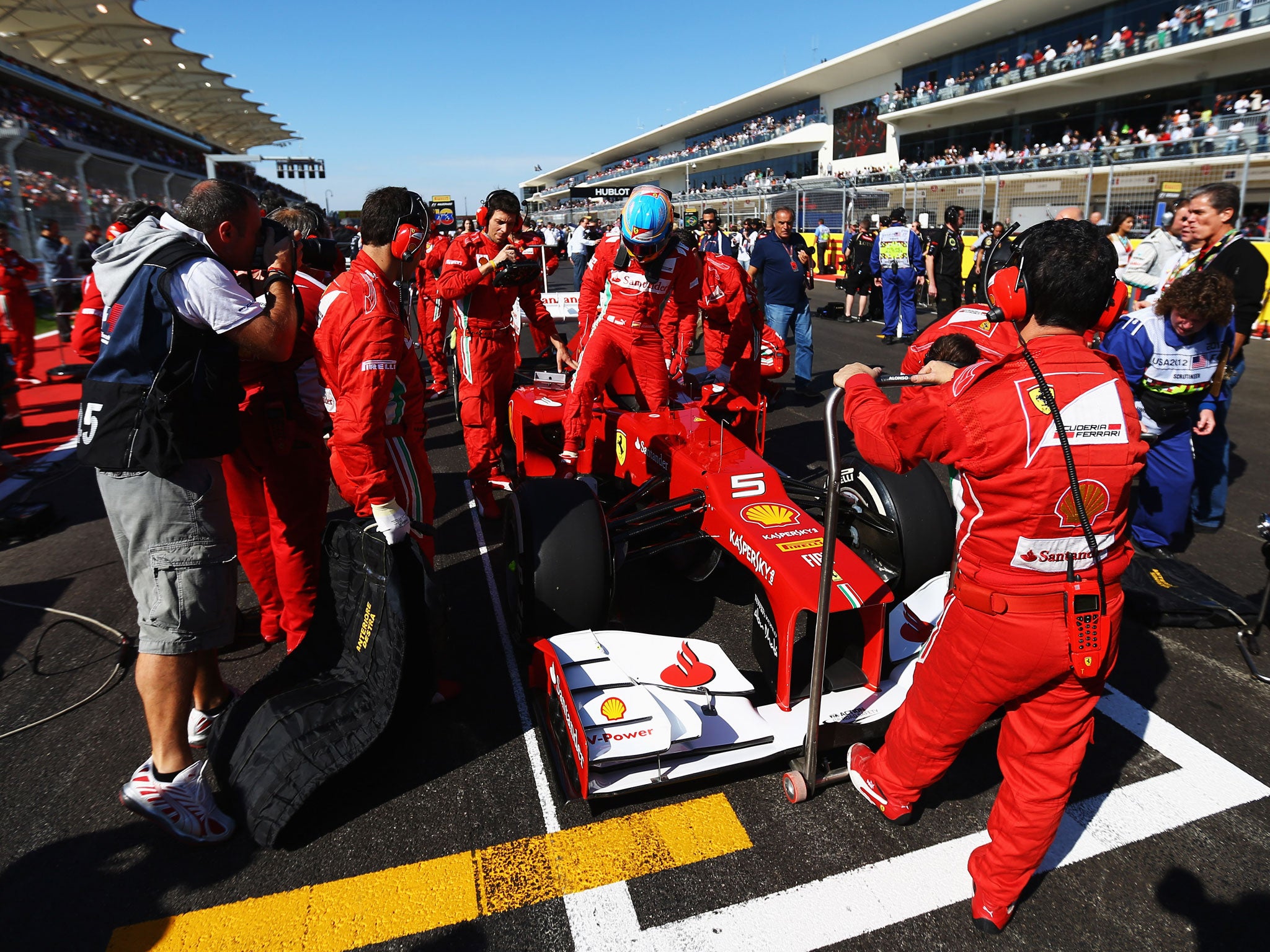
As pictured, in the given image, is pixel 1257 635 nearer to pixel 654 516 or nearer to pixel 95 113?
pixel 654 516

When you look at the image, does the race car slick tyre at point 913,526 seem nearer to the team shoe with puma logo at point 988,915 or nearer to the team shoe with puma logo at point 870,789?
the team shoe with puma logo at point 870,789

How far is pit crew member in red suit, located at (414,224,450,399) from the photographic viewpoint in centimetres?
788

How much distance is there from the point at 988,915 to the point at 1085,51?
118 feet

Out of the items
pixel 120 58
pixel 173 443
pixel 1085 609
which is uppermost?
pixel 120 58

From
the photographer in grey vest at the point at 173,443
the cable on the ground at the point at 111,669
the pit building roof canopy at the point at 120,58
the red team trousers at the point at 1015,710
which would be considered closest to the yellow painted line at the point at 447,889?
the photographer in grey vest at the point at 173,443

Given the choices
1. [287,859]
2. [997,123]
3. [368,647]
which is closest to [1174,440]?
[368,647]

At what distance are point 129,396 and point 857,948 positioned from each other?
2718mm

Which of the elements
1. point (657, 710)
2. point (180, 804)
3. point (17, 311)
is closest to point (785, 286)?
point (657, 710)

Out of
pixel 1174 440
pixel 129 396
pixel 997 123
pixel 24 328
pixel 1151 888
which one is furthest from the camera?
pixel 997 123

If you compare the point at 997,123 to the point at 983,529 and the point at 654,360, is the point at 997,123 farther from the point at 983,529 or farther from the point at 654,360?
the point at 983,529

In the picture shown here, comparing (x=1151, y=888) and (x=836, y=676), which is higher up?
(x=836, y=676)

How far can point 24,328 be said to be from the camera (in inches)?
353

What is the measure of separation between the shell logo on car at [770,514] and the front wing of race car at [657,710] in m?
0.58

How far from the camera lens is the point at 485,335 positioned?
17.2ft
